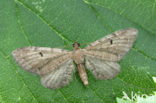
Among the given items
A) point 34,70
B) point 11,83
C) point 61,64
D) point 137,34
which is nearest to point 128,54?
point 137,34

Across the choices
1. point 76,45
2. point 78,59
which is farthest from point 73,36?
point 78,59

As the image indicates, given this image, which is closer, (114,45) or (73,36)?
(114,45)

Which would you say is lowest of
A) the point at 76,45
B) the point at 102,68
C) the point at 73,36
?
the point at 102,68

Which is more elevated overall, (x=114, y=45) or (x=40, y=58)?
(x=40, y=58)

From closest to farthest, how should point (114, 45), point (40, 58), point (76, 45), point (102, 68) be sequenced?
point (40, 58), point (114, 45), point (76, 45), point (102, 68)

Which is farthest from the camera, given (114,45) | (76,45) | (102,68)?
(102,68)

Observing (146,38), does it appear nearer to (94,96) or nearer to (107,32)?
(107,32)

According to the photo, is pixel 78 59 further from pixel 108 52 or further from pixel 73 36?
pixel 108 52
